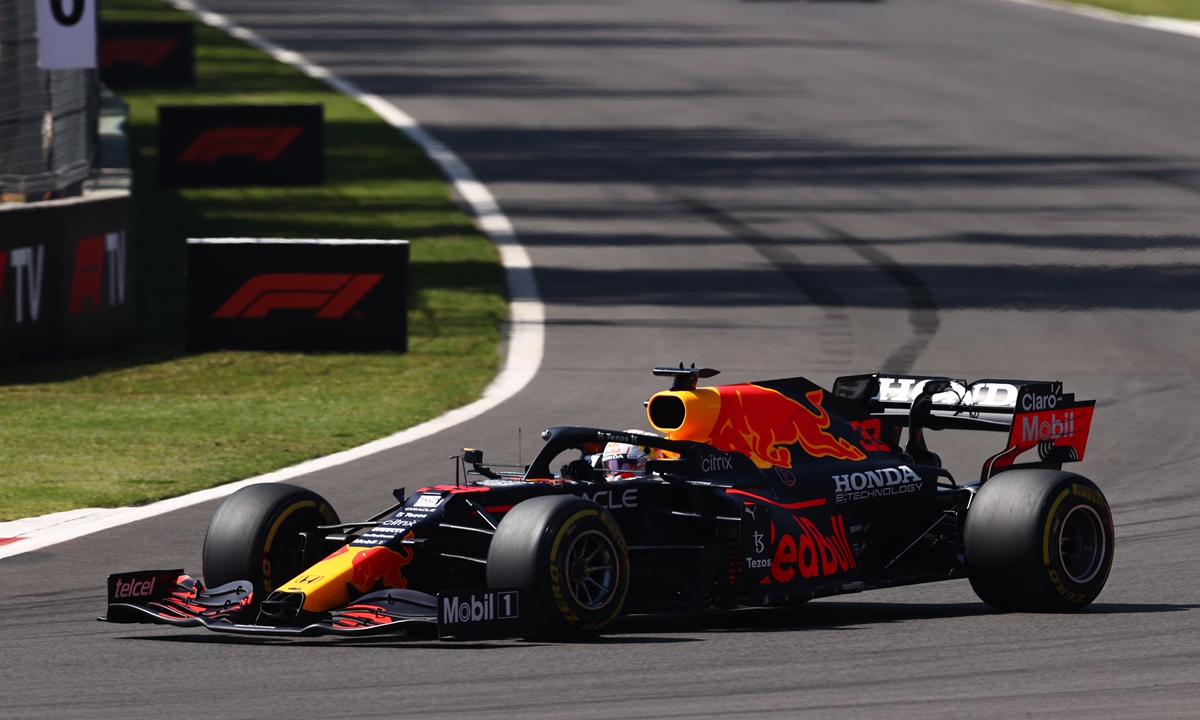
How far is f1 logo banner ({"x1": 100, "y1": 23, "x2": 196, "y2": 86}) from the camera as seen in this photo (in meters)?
38.6

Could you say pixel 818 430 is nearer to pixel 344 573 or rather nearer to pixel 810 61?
pixel 344 573

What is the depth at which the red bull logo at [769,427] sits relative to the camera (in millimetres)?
9570

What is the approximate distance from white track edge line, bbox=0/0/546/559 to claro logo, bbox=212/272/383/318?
163 cm

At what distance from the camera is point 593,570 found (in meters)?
8.41

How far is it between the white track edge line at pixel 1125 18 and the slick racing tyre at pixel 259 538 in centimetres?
4186

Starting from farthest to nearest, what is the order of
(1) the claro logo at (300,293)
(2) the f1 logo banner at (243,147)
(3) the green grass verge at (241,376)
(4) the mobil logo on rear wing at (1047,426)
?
(2) the f1 logo banner at (243,147)
(1) the claro logo at (300,293)
(3) the green grass verge at (241,376)
(4) the mobil logo on rear wing at (1047,426)

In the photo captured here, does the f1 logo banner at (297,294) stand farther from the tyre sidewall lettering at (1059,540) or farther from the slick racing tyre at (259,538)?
the tyre sidewall lettering at (1059,540)

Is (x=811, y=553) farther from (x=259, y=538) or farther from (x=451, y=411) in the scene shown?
(x=451, y=411)

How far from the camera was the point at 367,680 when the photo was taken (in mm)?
7590

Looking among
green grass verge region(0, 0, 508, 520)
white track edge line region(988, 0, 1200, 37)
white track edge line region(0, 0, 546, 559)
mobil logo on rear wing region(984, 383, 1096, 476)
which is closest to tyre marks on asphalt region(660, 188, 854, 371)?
white track edge line region(0, 0, 546, 559)

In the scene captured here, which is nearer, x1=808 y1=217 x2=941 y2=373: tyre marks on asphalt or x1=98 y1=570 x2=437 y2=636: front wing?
x1=98 y1=570 x2=437 y2=636: front wing

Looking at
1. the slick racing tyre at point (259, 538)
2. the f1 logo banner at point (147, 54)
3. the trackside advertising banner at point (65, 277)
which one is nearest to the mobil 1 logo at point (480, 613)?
the slick racing tyre at point (259, 538)

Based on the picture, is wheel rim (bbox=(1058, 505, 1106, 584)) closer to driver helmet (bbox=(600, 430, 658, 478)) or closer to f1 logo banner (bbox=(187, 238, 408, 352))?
driver helmet (bbox=(600, 430, 658, 478))

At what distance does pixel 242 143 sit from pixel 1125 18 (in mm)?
29814
